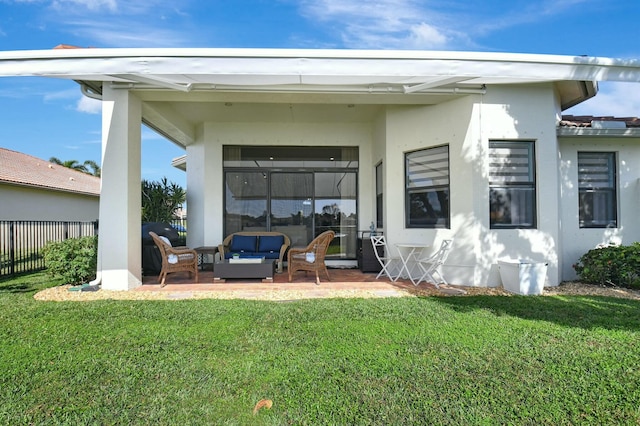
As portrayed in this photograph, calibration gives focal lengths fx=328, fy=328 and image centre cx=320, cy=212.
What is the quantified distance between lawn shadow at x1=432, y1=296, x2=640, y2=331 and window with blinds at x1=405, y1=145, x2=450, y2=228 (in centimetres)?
206

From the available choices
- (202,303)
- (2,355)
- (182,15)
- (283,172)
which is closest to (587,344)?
(202,303)

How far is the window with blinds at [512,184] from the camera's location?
654cm

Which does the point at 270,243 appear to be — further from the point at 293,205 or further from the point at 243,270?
the point at 243,270

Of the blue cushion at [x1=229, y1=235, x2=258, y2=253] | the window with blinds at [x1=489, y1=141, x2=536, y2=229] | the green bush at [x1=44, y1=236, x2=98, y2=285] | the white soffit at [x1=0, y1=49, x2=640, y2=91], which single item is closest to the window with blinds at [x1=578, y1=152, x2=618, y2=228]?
Answer: the window with blinds at [x1=489, y1=141, x2=536, y2=229]

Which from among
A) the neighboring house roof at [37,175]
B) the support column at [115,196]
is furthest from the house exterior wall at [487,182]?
the neighboring house roof at [37,175]

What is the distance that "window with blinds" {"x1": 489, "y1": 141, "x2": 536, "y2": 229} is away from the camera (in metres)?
6.54

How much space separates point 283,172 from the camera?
957 cm

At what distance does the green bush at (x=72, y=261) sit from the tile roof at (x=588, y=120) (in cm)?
1010

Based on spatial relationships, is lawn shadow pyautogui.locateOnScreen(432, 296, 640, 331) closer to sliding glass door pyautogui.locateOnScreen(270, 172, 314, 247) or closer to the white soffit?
the white soffit

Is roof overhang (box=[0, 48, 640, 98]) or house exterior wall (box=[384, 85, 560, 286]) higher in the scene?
roof overhang (box=[0, 48, 640, 98])

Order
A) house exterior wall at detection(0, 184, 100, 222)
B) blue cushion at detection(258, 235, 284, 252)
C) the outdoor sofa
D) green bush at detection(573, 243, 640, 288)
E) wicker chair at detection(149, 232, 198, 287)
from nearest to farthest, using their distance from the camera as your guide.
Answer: green bush at detection(573, 243, 640, 288) < wicker chair at detection(149, 232, 198, 287) < the outdoor sofa < blue cushion at detection(258, 235, 284, 252) < house exterior wall at detection(0, 184, 100, 222)

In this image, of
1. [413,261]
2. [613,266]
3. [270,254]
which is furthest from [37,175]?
[613,266]

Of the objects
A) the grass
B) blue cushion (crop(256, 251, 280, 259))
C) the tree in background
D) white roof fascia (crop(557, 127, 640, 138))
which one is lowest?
the grass

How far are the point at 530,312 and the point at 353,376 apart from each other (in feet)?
10.6
